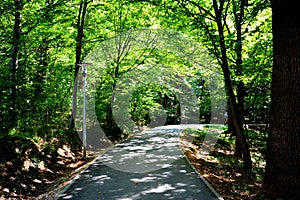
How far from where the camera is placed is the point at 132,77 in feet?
72.4

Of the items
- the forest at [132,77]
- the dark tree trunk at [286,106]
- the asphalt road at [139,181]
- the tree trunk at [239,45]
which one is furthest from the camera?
the tree trunk at [239,45]

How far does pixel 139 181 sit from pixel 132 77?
14.4 m

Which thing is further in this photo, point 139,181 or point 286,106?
point 139,181

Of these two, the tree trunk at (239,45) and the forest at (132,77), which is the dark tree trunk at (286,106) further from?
the tree trunk at (239,45)

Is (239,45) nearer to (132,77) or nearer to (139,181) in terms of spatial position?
(139,181)

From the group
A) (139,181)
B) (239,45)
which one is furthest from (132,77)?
(139,181)

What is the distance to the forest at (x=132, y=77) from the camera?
5584 millimetres

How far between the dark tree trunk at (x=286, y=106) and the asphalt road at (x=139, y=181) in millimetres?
1793

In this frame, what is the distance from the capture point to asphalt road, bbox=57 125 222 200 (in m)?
6.96

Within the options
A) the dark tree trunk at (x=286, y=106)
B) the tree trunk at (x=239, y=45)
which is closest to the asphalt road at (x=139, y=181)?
the dark tree trunk at (x=286, y=106)

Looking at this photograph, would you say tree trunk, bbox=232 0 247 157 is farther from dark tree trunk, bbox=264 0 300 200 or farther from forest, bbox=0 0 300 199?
dark tree trunk, bbox=264 0 300 200

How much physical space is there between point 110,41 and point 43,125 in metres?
11.6

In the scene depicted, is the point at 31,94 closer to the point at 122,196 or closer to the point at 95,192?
the point at 95,192

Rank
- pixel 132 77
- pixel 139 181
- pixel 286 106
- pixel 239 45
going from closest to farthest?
pixel 286 106 < pixel 139 181 < pixel 239 45 < pixel 132 77
